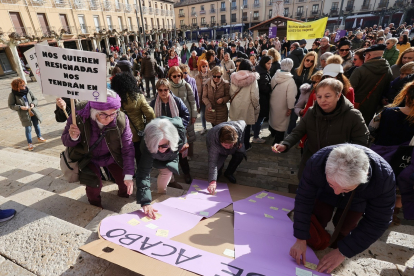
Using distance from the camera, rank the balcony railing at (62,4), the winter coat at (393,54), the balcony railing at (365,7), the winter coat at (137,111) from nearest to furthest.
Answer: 1. the winter coat at (137,111)
2. the winter coat at (393,54)
3. the balcony railing at (62,4)
4. the balcony railing at (365,7)

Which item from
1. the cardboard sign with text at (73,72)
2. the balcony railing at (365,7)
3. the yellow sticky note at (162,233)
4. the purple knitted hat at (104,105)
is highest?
the balcony railing at (365,7)

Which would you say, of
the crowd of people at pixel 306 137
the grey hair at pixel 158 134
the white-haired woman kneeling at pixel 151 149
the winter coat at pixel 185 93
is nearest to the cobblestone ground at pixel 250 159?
the crowd of people at pixel 306 137

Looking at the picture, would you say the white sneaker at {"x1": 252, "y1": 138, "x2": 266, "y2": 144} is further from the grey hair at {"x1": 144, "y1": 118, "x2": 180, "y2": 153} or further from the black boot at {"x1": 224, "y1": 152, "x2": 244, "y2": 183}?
the grey hair at {"x1": 144, "y1": 118, "x2": 180, "y2": 153}

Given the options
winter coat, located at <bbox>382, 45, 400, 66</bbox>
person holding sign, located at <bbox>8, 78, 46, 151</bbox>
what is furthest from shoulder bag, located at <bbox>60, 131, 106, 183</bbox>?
winter coat, located at <bbox>382, 45, 400, 66</bbox>

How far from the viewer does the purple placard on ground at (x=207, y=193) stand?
285 cm

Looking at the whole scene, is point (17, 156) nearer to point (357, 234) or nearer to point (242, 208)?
point (242, 208)

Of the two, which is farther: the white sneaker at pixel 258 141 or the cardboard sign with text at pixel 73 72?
the white sneaker at pixel 258 141

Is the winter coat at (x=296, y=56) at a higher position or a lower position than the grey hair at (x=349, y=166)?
higher

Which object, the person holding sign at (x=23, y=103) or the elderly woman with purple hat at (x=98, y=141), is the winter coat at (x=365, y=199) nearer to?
the elderly woman with purple hat at (x=98, y=141)

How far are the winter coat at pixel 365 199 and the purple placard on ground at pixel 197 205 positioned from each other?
993 millimetres

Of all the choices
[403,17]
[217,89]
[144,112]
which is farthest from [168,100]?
[403,17]

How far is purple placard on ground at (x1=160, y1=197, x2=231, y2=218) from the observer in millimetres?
2395

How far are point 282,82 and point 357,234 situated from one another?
10.1 feet

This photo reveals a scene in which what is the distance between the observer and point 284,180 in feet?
12.0
